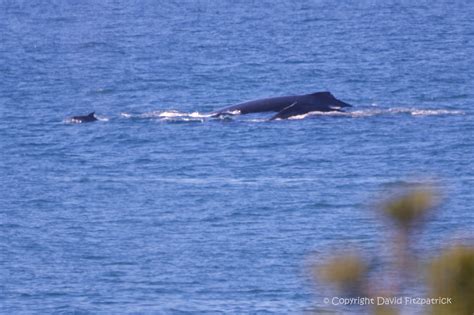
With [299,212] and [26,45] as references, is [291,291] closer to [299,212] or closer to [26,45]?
[299,212]

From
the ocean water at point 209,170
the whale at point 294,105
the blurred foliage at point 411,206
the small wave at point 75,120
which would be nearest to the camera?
the blurred foliage at point 411,206

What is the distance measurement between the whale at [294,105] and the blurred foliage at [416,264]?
2705cm

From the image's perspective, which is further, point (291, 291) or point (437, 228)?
point (437, 228)

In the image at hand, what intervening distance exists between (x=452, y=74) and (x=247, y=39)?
22834mm

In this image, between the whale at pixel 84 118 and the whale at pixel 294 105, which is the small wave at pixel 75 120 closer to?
the whale at pixel 84 118

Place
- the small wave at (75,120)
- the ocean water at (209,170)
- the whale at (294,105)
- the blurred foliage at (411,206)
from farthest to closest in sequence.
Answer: the small wave at (75,120) < the whale at (294,105) < the ocean water at (209,170) < the blurred foliage at (411,206)

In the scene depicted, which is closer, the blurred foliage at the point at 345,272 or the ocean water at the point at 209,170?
the blurred foliage at the point at 345,272

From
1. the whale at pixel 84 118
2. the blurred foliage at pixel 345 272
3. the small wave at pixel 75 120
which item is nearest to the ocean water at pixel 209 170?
the blurred foliage at pixel 345 272

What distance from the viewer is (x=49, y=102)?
38188 mm

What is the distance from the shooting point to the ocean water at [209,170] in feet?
56.1

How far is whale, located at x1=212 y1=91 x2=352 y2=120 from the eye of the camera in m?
31.3

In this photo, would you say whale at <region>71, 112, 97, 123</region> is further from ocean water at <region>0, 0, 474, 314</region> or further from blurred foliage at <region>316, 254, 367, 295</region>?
blurred foliage at <region>316, 254, 367, 295</region>

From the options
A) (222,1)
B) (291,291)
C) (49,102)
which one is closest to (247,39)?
(49,102)

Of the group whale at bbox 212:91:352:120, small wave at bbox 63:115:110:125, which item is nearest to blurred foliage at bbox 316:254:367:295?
whale at bbox 212:91:352:120
